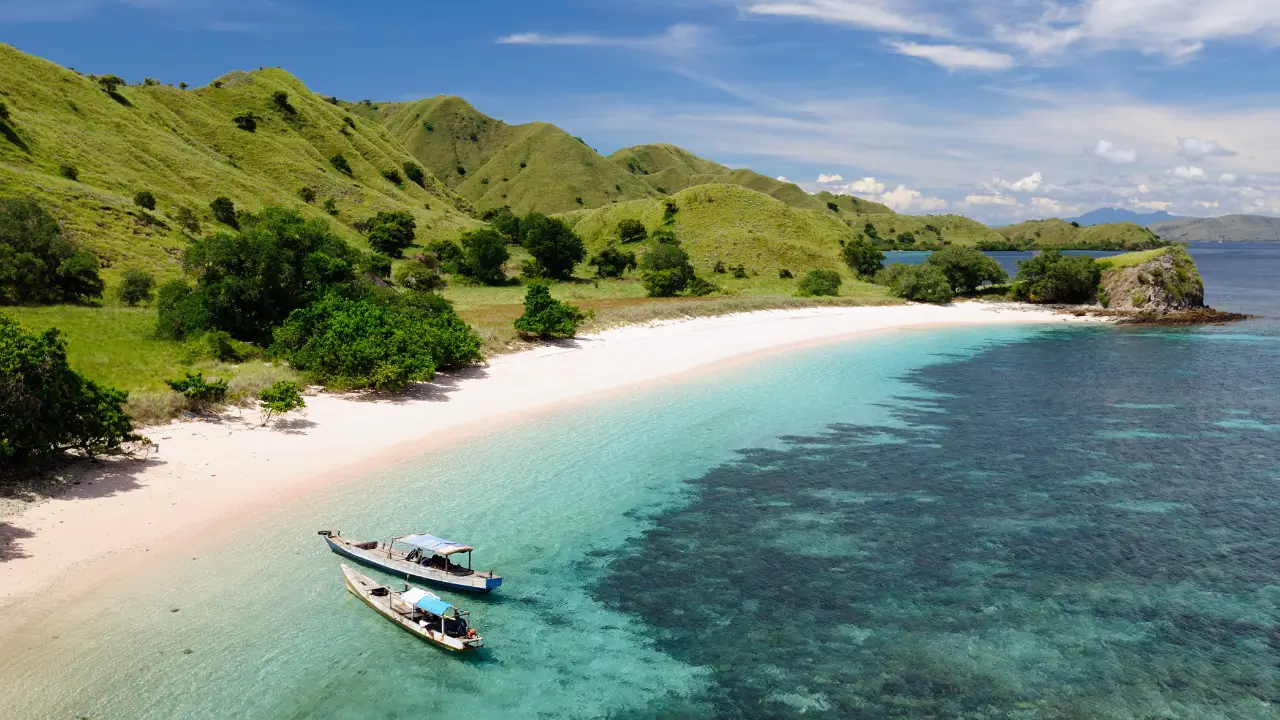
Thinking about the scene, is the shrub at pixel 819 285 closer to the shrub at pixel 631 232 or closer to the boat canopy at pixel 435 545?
the shrub at pixel 631 232

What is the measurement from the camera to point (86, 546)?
18.5 metres

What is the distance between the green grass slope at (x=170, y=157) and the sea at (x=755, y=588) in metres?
51.6

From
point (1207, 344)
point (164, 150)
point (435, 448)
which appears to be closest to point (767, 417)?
point (435, 448)

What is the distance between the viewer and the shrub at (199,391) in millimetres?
28141

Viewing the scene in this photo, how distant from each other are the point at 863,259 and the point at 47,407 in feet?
373

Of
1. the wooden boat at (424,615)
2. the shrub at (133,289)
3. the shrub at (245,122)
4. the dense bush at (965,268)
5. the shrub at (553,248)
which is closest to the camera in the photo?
the wooden boat at (424,615)

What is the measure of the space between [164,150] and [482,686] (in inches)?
4277

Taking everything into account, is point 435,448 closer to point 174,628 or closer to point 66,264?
point 174,628

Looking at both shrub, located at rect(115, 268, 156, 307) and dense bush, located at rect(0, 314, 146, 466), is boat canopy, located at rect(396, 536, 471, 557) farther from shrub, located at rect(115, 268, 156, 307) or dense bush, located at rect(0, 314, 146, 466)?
shrub, located at rect(115, 268, 156, 307)

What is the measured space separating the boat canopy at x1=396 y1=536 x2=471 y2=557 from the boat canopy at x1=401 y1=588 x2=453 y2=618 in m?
1.46

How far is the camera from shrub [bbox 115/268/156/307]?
48.6 meters

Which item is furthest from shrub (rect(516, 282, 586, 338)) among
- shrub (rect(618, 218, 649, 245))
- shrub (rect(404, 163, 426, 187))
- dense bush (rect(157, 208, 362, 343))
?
shrub (rect(404, 163, 426, 187))

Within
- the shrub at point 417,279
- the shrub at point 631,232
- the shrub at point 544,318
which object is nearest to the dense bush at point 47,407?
the shrub at point 544,318

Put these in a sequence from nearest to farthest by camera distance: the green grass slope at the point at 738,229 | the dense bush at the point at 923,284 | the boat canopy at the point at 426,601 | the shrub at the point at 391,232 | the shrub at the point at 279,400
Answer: the boat canopy at the point at 426,601 → the shrub at the point at 279,400 → the dense bush at the point at 923,284 → the shrub at the point at 391,232 → the green grass slope at the point at 738,229
